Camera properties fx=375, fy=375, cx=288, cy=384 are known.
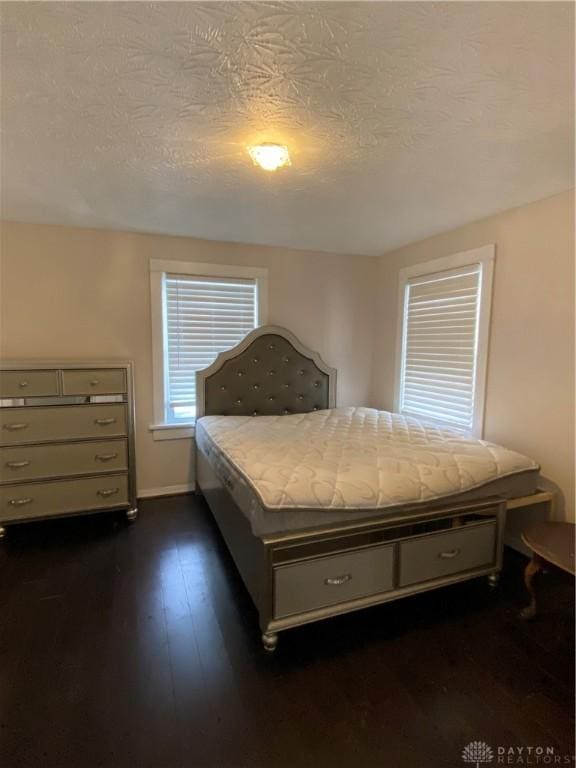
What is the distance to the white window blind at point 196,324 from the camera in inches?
133

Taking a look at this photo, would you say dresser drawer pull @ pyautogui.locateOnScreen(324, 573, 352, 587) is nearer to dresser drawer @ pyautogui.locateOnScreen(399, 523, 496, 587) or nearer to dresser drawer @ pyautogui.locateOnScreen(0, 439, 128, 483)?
dresser drawer @ pyautogui.locateOnScreen(399, 523, 496, 587)

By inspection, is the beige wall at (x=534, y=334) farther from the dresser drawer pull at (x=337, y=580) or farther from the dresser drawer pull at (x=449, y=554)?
the dresser drawer pull at (x=337, y=580)

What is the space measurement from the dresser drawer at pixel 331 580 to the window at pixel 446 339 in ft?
4.89

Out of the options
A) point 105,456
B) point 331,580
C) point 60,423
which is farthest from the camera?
point 105,456

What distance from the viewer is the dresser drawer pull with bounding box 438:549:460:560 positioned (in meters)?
1.97

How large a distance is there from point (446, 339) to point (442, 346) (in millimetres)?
75

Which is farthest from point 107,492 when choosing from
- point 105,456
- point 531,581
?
point 531,581

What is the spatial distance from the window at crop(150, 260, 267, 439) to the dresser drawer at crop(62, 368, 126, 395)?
0.54 meters

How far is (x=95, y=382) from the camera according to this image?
2752 mm

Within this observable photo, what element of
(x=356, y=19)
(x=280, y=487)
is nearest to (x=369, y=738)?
(x=280, y=487)

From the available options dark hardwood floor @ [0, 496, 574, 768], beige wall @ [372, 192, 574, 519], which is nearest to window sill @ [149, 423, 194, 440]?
dark hardwood floor @ [0, 496, 574, 768]

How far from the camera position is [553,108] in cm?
148

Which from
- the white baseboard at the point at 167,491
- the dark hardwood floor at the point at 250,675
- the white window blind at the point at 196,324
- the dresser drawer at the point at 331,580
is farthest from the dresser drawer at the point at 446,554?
the white window blind at the point at 196,324

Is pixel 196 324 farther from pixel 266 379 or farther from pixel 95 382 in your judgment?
pixel 95 382
